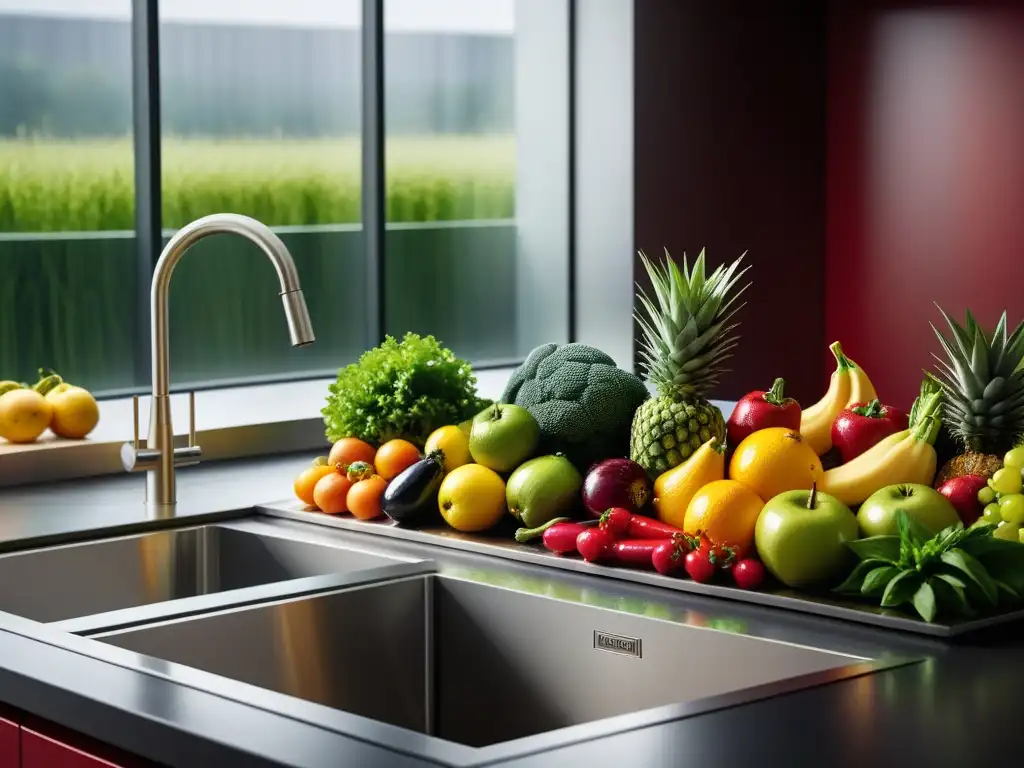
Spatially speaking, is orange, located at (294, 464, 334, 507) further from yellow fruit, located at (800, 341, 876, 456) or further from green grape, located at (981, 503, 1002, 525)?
green grape, located at (981, 503, 1002, 525)

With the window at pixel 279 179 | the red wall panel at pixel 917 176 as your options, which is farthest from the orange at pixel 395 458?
the red wall panel at pixel 917 176

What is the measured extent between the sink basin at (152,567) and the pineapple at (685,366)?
1.11 ft

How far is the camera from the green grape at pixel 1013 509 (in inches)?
61.8

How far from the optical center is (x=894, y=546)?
4.96ft

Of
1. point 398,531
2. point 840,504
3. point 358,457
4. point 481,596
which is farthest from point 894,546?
point 358,457

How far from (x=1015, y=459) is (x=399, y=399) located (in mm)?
813

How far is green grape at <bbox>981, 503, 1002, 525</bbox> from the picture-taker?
5.20ft

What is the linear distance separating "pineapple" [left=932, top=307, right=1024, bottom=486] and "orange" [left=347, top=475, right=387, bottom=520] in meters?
0.68

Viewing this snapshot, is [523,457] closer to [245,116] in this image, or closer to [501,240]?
[245,116]

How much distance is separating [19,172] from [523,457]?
7.68 ft

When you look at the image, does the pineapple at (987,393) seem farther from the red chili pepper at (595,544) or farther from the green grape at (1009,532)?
the red chili pepper at (595,544)

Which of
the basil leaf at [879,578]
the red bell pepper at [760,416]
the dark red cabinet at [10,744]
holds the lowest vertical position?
the dark red cabinet at [10,744]

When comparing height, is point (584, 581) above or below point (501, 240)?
below

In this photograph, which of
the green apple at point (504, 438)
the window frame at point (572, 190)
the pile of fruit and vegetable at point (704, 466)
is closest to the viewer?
the pile of fruit and vegetable at point (704, 466)
